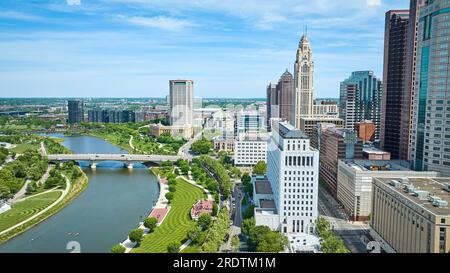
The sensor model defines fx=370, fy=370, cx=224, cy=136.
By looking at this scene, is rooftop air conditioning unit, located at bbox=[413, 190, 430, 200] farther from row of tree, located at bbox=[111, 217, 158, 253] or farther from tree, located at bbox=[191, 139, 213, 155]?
tree, located at bbox=[191, 139, 213, 155]

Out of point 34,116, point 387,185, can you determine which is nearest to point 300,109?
point 387,185

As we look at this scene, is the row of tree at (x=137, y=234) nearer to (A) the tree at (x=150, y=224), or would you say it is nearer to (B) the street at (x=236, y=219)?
(A) the tree at (x=150, y=224)

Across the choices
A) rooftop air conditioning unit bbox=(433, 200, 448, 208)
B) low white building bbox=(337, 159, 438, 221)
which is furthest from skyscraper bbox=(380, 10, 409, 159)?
rooftop air conditioning unit bbox=(433, 200, 448, 208)

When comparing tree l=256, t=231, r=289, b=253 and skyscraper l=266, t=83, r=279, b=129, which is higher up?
skyscraper l=266, t=83, r=279, b=129

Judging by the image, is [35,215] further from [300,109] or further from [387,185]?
[300,109]

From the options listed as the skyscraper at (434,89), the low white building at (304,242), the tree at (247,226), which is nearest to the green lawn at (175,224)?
the tree at (247,226)

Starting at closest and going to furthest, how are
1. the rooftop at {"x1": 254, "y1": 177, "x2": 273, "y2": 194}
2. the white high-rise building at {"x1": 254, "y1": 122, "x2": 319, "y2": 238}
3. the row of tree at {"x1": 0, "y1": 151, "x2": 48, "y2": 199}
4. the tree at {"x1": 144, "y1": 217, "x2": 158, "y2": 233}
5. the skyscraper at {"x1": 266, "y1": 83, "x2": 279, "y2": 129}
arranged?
1. the tree at {"x1": 144, "y1": 217, "x2": 158, "y2": 233}
2. the white high-rise building at {"x1": 254, "y1": 122, "x2": 319, "y2": 238}
3. the rooftop at {"x1": 254, "y1": 177, "x2": 273, "y2": 194}
4. the row of tree at {"x1": 0, "y1": 151, "x2": 48, "y2": 199}
5. the skyscraper at {"x1": 266, "y1": 83, "x2": 279, "y2": 129}
